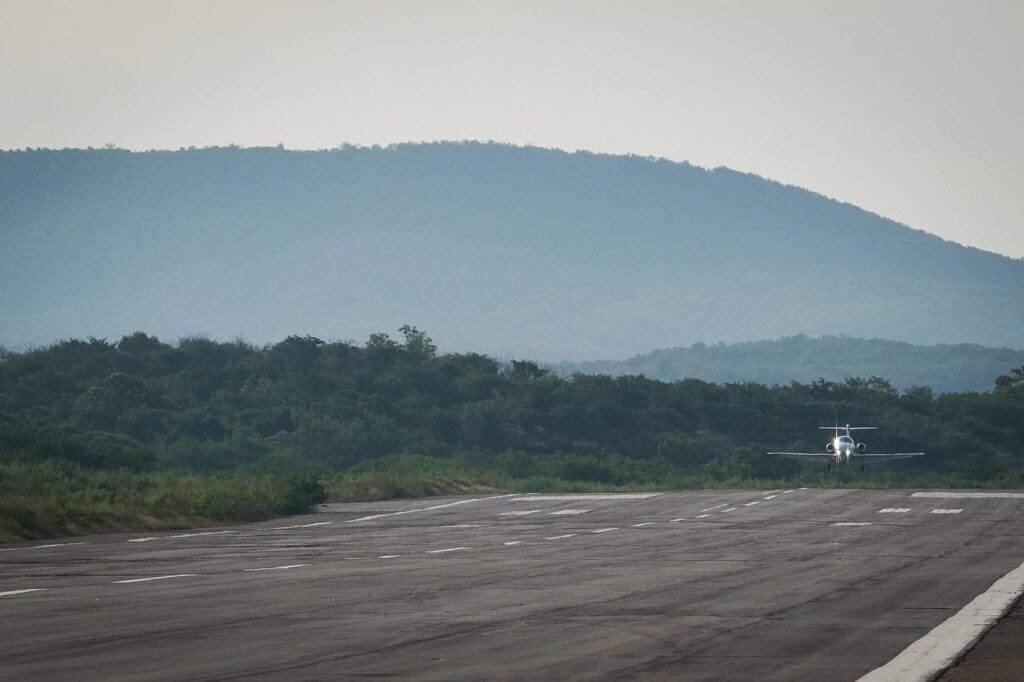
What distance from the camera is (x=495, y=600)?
1727 cm

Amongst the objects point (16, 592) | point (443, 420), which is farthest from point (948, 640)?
point (443, 420)

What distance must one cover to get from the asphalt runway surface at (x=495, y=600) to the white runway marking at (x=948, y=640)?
0.13m

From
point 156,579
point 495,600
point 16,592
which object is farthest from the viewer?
point 156,579

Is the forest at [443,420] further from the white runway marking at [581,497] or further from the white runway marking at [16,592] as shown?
the white runway marking at [16,592]

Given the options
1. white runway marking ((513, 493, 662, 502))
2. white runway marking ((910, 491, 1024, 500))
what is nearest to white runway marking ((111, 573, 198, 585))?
white runway marking ((513, 493, 662, 502))

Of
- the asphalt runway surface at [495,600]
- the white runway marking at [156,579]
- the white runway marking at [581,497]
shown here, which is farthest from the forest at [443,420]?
the white runway marking at [156,579]

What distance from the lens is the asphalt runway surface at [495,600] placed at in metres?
12.3

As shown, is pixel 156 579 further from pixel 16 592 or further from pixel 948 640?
pixel 948 640

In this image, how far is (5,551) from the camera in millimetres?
26906

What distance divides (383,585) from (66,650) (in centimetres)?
657

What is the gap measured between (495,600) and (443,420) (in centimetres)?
8975

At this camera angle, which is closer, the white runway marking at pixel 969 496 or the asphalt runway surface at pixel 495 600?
the asphalt runway surface at pixel 495 600

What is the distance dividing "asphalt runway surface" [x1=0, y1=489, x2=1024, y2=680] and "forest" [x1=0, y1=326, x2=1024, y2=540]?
31.3m

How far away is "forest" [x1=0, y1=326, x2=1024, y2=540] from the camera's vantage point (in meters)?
82.5
